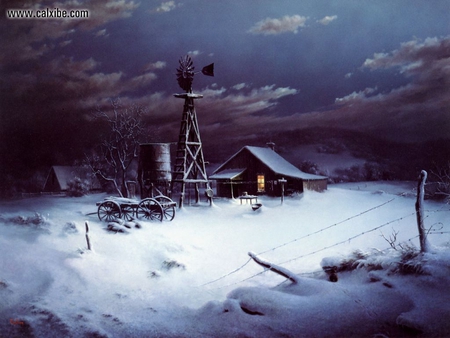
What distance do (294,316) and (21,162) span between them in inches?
175

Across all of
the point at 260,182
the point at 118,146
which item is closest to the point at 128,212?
the point at 118,146

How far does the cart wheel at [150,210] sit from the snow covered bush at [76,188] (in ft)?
2.74

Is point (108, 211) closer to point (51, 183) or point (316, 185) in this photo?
point (51, 183)

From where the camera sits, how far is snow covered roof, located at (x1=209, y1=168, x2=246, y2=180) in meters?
5.79

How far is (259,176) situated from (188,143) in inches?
52.0

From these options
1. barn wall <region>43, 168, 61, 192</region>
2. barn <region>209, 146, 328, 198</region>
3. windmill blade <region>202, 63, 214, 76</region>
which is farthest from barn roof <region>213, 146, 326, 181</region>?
barn wall <region>43, 168, 61, 192</region>

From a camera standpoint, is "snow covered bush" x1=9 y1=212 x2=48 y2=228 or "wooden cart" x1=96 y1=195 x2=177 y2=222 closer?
"snow covered bush" x1=9 y1=212 x2=48 y2=228

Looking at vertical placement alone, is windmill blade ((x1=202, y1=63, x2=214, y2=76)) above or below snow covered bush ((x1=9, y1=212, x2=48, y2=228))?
above

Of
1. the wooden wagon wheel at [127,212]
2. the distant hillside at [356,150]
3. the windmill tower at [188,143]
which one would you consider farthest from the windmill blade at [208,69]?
the wooden wagon wheel at [127,212]

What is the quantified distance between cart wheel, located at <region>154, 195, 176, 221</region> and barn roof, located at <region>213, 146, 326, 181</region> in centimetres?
89

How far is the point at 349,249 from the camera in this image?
499cm

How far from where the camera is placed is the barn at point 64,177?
538 cm

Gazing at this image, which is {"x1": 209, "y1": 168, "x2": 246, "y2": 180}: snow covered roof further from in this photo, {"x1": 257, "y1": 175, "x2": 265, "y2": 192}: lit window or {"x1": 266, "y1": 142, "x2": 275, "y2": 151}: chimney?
{"x1": 266, "y1": 142, "x2": 275, "y2": 151}: chimney

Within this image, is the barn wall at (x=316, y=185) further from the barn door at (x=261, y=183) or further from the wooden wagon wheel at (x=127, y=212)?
the wooden wagon wheel at (x=127, y=212)
